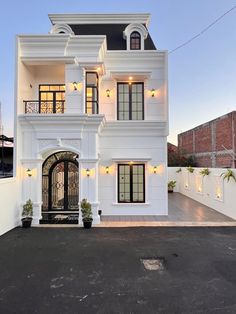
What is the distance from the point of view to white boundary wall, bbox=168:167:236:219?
30.8 ft

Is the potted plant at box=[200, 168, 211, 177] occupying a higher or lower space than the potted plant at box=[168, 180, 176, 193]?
higher

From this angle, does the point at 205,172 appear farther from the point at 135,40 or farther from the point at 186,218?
the point at 135,40

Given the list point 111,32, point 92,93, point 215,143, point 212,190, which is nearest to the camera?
point 92,93

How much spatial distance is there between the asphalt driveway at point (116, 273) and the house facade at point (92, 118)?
2310 millimetres

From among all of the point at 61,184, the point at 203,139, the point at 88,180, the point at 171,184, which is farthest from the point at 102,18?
the point at 203,139

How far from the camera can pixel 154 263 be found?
5133mm

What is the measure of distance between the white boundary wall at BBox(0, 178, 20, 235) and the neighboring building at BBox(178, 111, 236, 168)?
1287 centimetres

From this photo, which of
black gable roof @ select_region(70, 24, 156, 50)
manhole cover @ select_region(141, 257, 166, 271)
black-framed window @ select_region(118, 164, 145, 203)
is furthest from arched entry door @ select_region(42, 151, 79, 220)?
black gable roof @ select_region(70, 24, 156, 50)

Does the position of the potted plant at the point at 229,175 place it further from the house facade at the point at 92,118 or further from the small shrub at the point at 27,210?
the small shrub at the point at 27,210

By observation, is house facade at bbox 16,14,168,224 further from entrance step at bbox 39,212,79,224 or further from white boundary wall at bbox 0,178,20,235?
white boundary wall at bbox 0,178,20,235

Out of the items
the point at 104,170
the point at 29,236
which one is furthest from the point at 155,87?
the point at 29,236

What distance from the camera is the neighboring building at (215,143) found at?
49.3ft

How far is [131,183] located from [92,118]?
11.2ft

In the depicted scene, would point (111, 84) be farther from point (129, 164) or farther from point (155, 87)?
point (129, 164)
